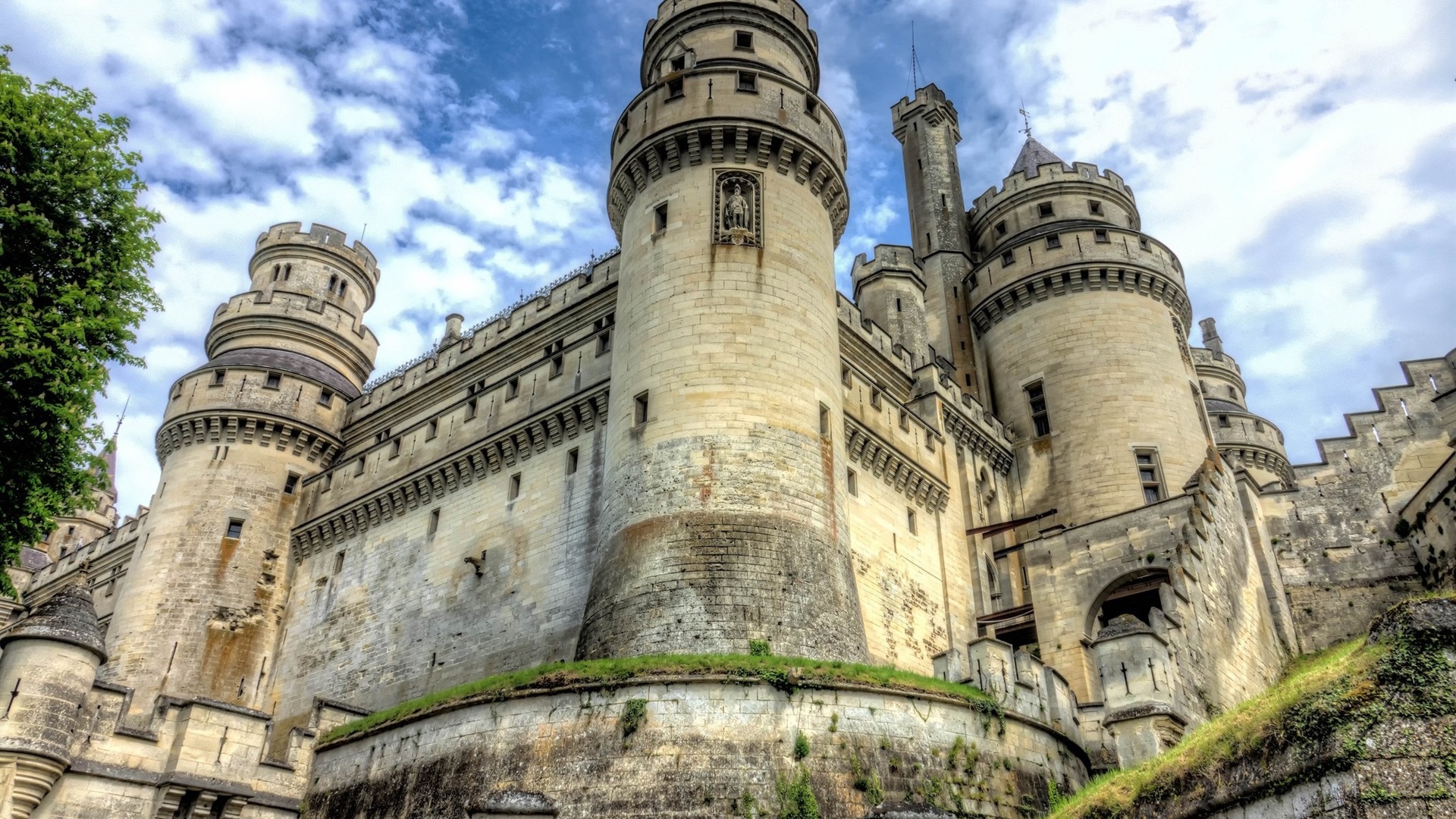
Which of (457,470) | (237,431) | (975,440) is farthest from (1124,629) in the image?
(237,431)

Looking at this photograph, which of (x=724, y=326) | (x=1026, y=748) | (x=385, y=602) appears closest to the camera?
(x=1026, y=748)

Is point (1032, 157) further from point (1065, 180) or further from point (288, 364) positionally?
point (288, 364)

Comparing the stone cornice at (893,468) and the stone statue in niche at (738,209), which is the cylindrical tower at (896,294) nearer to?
the stone cornice at (893,468)

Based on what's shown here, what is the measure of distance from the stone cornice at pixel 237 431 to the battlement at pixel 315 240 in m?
9.05

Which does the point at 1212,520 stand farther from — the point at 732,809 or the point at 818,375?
the point at 732,809

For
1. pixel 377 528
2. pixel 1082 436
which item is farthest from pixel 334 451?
pixel 1082 436

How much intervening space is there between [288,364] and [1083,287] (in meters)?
26.5

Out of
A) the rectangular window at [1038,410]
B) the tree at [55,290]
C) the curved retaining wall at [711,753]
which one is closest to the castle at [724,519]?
the curved retaining wall at [711,753]

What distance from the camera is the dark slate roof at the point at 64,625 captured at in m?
16.5

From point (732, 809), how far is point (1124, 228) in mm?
26287

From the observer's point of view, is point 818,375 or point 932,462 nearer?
point 818,375

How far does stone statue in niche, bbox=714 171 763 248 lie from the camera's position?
23094 millimetres

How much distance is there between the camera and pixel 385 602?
94.1ft

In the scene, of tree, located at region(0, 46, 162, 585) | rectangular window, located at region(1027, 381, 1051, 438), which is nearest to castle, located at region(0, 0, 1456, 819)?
rectangular window, located at region(1027, 381, 1051, 438)
